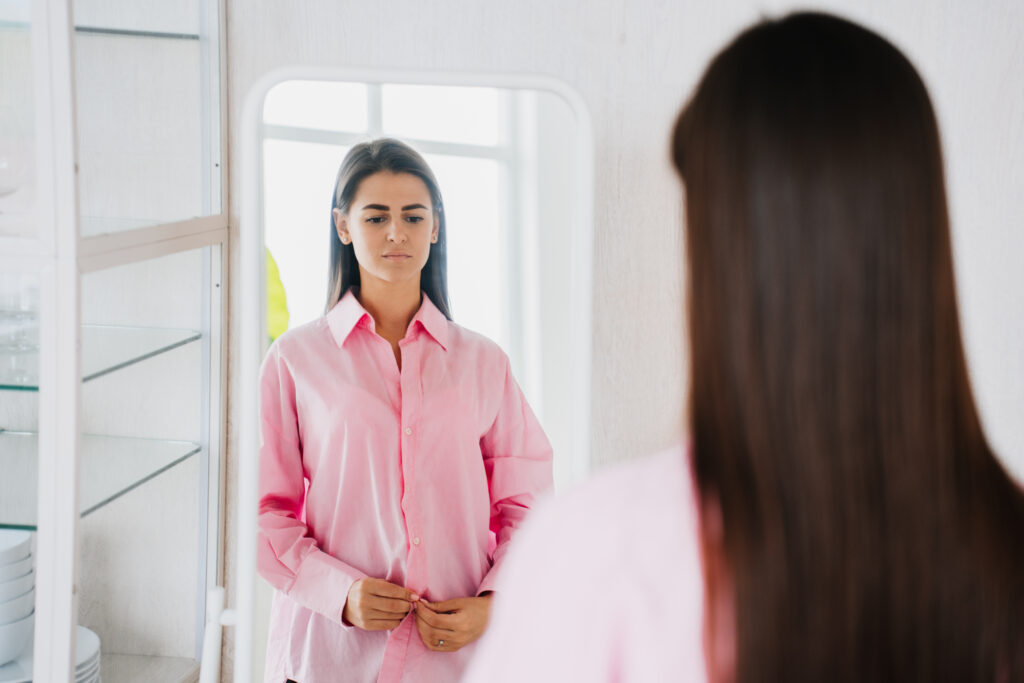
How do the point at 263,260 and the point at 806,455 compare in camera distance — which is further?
the point at 263,260

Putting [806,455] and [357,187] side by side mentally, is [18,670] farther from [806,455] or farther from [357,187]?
[806,455]

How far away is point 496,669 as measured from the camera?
625mm

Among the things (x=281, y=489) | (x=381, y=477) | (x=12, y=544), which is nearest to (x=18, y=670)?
(x=12, y=544)

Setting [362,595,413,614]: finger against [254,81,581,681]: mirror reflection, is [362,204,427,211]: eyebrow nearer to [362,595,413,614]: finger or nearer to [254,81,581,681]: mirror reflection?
[254,81,581,681]: mirror reflection

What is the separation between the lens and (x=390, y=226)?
1.32 metres

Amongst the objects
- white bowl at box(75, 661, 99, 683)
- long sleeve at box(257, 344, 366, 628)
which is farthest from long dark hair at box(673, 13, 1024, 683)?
white bowl at box(75, 661, 99, 683)

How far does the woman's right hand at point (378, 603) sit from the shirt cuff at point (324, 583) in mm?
12

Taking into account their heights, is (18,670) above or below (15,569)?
below

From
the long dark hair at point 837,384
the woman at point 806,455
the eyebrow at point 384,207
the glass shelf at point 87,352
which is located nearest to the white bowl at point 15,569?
the glass shelf at point 87,352

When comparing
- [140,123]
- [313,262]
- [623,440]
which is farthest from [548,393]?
[140,123]

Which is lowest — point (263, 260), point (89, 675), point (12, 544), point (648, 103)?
point (89, 675)

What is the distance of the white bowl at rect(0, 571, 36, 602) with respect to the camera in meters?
1.28

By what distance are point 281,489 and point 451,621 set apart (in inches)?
Answer: 12.6

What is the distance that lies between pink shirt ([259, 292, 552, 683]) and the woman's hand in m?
0.01
